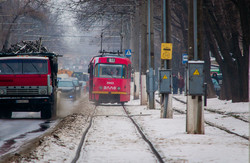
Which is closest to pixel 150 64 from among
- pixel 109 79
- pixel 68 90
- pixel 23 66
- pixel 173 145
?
pixel 109 79

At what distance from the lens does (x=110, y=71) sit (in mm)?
32375

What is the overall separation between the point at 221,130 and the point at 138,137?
2.74 metres

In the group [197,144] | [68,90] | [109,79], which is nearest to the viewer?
[197,144]

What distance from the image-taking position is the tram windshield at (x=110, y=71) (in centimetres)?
3216

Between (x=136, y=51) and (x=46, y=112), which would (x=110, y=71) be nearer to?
(x=46, y=112)

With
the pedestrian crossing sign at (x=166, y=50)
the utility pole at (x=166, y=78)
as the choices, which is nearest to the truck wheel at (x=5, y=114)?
the utility pole at (x=166, y=78)

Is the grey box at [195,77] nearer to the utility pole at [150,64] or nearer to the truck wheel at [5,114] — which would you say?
the truck wheel at [5,114]

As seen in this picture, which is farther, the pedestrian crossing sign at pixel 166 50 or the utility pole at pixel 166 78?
the pedestrian crossing sign at pixel 166 50

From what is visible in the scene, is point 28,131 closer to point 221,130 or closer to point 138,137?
point 138,137

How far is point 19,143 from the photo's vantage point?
12984mm

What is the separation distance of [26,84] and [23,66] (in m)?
0.75

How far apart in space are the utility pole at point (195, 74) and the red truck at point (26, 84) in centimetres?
818

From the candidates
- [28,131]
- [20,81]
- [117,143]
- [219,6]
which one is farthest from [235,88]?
[117,143]

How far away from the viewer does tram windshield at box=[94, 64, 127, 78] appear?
32.2m
